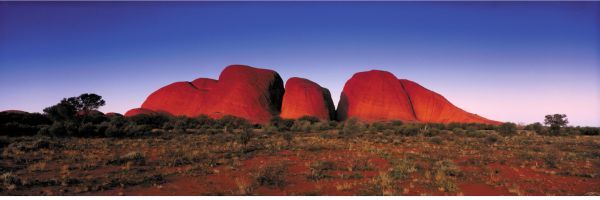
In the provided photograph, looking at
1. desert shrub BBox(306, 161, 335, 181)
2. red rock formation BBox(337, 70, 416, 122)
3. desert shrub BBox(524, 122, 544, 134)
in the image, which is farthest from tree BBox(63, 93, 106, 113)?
desert shrub BBox(524, 122, 544, 134)

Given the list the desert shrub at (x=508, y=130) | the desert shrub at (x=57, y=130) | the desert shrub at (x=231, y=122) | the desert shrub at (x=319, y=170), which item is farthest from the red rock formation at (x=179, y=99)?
the desert shrub at (x=319, y=170)

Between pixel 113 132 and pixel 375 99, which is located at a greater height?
pixel 375 99

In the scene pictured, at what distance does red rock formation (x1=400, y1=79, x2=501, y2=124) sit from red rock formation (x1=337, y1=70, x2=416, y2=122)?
1623mm

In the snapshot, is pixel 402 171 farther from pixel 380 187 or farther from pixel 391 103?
pixel 391 103

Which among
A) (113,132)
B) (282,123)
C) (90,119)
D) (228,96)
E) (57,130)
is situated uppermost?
(228,96)

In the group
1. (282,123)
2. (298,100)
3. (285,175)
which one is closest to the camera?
(285,175)

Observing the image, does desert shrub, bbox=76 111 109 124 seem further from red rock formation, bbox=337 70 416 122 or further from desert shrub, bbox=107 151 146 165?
red rock formation, bbox=337 70 416 122

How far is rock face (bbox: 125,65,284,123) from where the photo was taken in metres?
41.3

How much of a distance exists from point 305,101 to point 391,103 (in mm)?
10708

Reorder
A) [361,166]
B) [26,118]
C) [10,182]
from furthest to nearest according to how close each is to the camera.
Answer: [26,118], [361,166], [10,182]

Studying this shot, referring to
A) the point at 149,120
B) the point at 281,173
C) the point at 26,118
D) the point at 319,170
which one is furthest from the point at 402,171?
the point at 26,118

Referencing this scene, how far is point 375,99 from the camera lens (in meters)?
44.1

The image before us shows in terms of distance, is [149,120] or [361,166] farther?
[149,120]

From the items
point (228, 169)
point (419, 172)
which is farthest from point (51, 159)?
point (419, 172)
